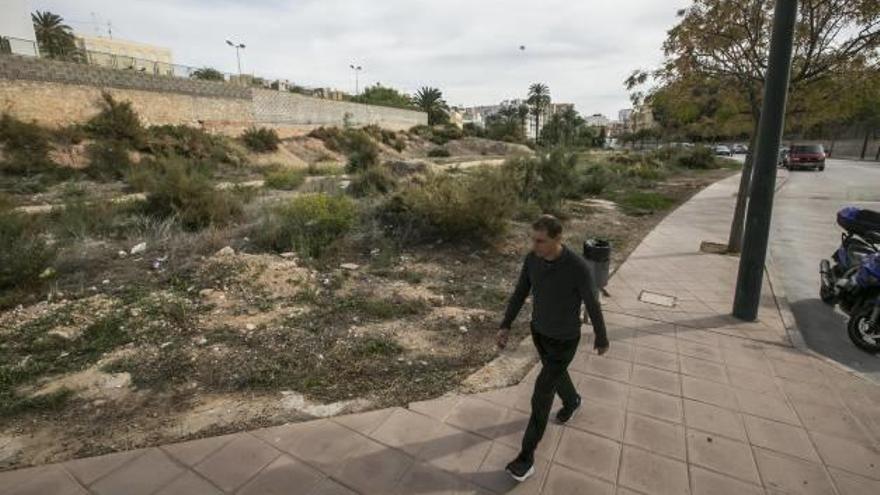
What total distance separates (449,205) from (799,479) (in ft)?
19.3

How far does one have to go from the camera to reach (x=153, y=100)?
26047 millimetres

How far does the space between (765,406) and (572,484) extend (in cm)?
191

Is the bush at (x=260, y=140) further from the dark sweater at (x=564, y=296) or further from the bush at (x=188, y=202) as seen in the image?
the dark sweater at (x=564, y=296)

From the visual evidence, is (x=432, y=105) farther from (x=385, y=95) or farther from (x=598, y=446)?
(x=598, y=446)

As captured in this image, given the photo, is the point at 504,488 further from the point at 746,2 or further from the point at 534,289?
the point at 746,2

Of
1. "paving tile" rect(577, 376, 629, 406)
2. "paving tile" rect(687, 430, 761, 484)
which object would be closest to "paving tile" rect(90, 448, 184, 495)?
"paving tile" rect(577, 376, 629, 406)

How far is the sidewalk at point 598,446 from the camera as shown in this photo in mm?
2584

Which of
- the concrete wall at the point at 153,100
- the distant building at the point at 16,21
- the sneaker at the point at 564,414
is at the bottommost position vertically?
the sneaker at the point at 564,414

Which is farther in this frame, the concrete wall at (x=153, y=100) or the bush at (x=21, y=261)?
the concrete wall at (x=153, y=100)

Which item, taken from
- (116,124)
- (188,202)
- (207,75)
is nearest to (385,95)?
(207,75)

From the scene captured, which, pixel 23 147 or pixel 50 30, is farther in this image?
pixel 50 30

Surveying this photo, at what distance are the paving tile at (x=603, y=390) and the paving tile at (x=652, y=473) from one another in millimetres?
583

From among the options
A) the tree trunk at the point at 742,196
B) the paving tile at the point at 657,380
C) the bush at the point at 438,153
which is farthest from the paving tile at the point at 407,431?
the bush at the point at 438,153

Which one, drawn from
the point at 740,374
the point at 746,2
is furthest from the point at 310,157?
the point at 740,374
